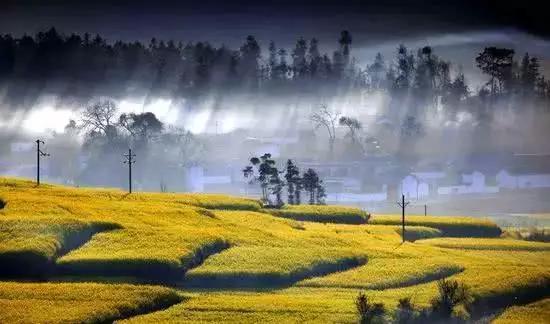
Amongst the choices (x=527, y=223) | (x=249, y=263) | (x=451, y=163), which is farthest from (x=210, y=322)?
(x=451, y=163)

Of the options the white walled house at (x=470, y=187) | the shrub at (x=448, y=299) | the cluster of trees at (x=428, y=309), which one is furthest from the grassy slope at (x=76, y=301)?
the white walled house at (x=470, y=187)

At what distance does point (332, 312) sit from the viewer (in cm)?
5450

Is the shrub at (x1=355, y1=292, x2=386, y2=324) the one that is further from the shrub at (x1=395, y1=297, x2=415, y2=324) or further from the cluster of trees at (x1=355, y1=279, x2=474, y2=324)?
the shrub at (x1=395, y1=297, x2=415, y2=324)

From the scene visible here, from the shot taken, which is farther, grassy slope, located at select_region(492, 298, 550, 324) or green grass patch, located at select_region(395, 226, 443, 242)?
green grass patch, located at select_region(395, 226, 443, 242)

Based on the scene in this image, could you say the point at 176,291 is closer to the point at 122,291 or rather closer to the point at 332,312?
the point at 122,291

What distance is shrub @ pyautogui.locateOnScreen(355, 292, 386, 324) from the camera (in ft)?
175

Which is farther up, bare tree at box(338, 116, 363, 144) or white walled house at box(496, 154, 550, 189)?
bare tree at box(338, 116, 363, 144)

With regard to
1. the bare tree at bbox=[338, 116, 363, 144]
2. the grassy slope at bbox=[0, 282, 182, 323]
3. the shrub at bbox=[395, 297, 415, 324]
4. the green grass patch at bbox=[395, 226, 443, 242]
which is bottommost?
the shrub at bbox=[395, 297, 415, 324]

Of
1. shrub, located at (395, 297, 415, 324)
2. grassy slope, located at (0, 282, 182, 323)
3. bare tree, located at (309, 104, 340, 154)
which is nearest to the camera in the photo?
grassy slope, located at (0, 282, 182, 323)

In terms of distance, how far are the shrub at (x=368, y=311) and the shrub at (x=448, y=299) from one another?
3515 millimetres

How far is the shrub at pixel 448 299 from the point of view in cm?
5756

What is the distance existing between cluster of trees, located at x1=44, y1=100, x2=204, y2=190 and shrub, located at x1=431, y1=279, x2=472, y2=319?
5894 centimetres

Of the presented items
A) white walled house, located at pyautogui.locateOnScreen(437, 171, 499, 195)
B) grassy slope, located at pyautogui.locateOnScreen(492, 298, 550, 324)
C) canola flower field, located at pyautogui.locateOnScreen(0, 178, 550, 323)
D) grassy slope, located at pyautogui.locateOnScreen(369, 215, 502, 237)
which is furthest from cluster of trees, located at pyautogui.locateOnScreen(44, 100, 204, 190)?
grassy slope, located at pyautogui.locateOnScreen(492, 298, 550, 324)

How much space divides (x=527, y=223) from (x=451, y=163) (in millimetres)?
25406
